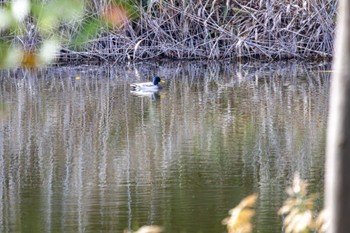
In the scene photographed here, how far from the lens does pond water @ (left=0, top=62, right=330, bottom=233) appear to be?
20.3 feet

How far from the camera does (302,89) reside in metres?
12.3

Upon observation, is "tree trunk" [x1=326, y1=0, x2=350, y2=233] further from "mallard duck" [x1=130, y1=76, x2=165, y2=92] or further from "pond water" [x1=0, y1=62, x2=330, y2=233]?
"mallard duck" [x1=130, y1=76, x2=165, y2=92]

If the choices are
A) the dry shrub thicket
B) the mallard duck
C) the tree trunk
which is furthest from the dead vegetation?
the tree trunk

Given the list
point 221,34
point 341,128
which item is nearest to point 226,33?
point 221,34

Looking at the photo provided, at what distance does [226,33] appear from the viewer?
16.2m

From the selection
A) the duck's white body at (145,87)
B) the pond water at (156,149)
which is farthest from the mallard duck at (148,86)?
the pond water at (156,149)

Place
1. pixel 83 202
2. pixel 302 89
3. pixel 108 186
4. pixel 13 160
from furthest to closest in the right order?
1. pixel 302 89
2. pixel 13 160
3. pixel 108 186
4. pixel 83 202

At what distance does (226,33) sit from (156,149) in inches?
313

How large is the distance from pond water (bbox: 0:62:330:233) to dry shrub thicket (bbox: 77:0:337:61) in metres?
2.03

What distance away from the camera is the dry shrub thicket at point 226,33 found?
1603cm

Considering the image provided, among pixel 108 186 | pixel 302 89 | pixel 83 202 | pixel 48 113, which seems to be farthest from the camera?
pixel 302 89

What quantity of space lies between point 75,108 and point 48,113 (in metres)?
0.54

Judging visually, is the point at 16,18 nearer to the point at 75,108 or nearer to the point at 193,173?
the point at 193,173

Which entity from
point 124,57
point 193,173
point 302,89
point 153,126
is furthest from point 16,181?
point 124,57
